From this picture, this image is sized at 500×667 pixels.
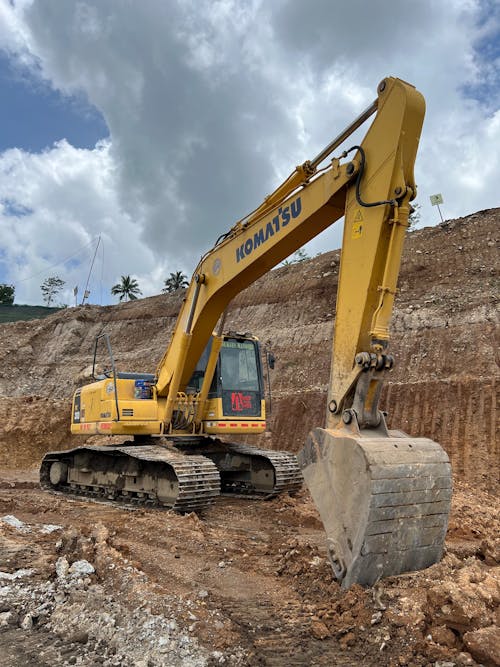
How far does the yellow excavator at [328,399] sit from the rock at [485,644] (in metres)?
0.83

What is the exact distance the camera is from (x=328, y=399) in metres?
4.68

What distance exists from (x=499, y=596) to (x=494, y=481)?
8275 mm

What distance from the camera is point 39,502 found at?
9.38 metres

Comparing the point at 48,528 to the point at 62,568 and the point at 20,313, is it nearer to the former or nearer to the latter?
the point at 62,568

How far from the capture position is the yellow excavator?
3.92 metres

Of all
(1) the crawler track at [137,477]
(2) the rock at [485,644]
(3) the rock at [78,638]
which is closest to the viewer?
(2) the rock at [485,644]

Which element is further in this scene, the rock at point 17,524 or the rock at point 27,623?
the rock at point 17,524

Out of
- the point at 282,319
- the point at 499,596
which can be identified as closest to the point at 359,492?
the point at 499,596

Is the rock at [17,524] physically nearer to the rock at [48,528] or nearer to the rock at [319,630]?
the rock at [48,528]

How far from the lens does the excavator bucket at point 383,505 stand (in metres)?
3.79

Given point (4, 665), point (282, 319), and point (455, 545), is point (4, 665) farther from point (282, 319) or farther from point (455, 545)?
point (282, 319)

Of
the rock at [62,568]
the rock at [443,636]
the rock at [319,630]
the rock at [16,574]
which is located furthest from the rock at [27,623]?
the rock at [443,636]

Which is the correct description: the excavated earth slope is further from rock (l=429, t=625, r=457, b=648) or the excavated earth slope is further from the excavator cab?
the excavator cab

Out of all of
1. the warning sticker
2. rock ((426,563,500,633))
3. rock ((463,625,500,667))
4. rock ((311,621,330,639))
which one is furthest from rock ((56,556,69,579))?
the warning sticker
